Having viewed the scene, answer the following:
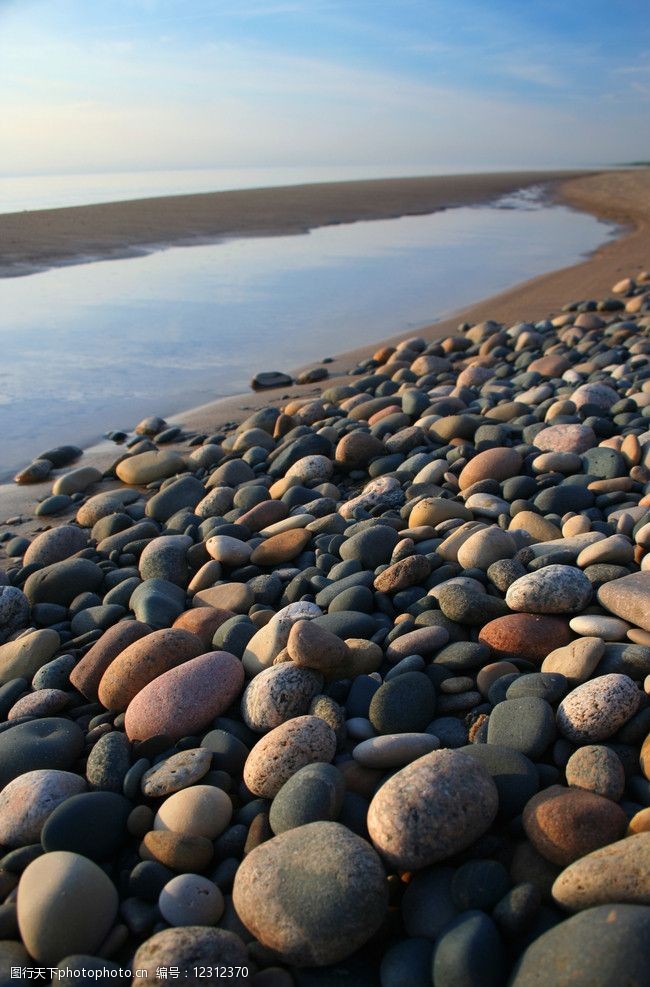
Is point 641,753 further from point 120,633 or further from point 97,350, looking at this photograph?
point 97,350

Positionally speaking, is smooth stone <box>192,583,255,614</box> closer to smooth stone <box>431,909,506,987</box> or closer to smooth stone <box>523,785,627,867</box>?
smooth stone <box>523,785,627,867</box>

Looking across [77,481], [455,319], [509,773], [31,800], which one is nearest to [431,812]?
[509,773]

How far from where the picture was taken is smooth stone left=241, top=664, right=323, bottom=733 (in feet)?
8.14

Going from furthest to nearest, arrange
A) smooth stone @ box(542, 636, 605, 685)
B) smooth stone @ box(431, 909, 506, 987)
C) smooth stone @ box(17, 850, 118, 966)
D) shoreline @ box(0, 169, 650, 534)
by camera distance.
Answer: shoreline @ box(0, 169, 650, 534) → smooth stone @ box(542, 636, 605, 685) → smooth stone @ box(17, 850, 118, 966) → smooth stone @ box(431, 909, 506, 987)

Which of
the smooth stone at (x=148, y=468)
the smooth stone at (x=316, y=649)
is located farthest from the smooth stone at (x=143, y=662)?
the smooth stone at (x=148, y=468)

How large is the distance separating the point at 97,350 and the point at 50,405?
2.03 meters

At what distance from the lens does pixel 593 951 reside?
60.3 inches

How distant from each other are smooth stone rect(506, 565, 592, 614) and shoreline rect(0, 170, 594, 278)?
45.6 ft

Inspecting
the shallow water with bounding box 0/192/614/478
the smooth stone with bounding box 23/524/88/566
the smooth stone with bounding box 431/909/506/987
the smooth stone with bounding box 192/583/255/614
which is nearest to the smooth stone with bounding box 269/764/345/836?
the smooth stone with bounding box 431/909/506/987

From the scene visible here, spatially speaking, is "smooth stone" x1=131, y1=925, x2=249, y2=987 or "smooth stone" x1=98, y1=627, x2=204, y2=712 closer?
"smooth stone" x1=131, y1=925, x2=249, y2=987

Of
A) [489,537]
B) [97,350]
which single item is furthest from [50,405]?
[489,537]

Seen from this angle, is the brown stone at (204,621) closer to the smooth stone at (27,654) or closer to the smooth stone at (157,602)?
the smooth stone at (157,602)

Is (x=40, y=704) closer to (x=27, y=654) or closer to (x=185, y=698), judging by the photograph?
(x=27, y=654)

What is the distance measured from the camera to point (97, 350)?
8922mm
